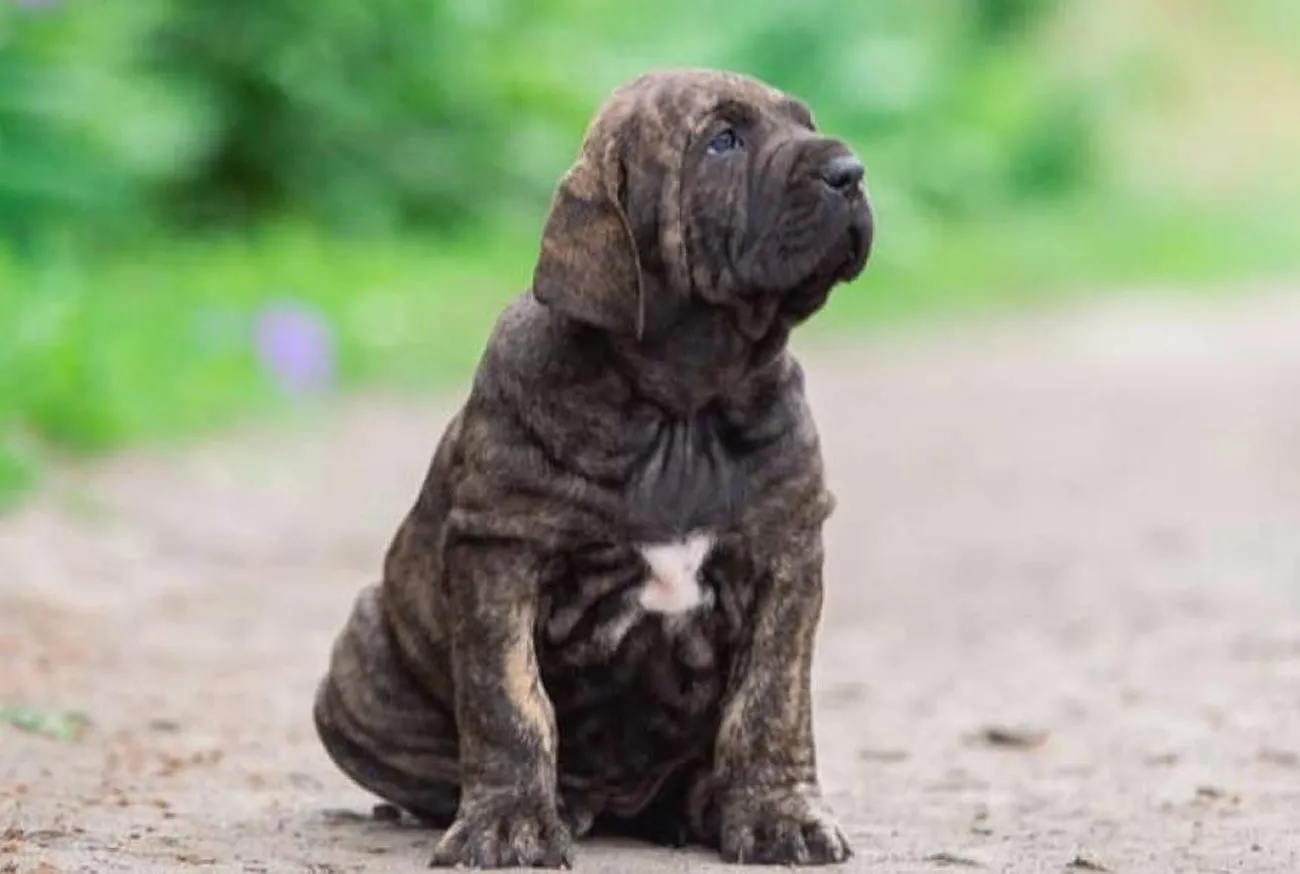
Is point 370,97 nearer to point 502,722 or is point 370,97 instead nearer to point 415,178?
point 415,178

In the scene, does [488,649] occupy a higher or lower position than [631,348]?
lower

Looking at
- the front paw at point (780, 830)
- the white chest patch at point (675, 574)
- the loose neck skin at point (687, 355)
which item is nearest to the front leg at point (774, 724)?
the front paw at point (780, 830)

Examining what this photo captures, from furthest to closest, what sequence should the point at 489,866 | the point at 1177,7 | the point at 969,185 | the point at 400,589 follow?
the point at 1177,7
the point at 969,185
the point at 400,589
the point at 489,866

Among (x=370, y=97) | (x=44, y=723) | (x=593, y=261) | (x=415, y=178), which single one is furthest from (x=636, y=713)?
(x=415, y=178)

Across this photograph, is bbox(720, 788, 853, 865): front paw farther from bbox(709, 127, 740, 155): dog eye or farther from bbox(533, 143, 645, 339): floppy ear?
bbox(709, 127, 740, 155): dog eye

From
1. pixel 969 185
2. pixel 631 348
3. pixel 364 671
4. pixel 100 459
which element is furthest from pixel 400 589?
pixel 969 185

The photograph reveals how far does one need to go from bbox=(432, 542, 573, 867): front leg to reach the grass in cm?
411

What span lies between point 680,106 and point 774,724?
3.28ft

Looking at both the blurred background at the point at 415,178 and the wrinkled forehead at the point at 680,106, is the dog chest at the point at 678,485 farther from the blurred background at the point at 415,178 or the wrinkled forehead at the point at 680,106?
the blurred background at the point at 415,178

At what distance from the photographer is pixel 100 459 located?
1046 cm

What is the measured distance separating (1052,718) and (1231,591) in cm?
189

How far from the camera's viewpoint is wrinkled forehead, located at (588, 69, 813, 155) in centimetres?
509

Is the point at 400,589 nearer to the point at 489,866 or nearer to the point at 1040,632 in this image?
the point at 489,866

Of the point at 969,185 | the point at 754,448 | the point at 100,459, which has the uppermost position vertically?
the point at 969,185
